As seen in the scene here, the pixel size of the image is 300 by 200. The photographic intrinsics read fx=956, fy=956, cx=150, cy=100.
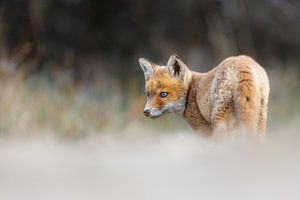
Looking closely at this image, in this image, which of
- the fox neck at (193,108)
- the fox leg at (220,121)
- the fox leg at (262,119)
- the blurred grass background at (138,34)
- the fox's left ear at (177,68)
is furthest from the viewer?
the blurred grass background at (138,34)

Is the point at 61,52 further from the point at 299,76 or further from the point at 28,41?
the point at 299,76

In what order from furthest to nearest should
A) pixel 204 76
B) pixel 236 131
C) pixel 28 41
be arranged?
pixel 28 41, pixel 204 76, pixel 236 131

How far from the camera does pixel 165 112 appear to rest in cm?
518

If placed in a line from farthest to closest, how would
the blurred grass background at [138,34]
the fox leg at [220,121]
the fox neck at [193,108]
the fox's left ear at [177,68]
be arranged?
the blurred grass background at [138,34] < the fox's left ear at [177,68] < the fox neck at [193,108] < the fox leg at [220,121]

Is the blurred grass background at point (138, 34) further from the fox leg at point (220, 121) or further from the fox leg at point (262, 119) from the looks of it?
the fox leg at point (220, 121)

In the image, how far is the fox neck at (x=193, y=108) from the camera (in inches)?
193

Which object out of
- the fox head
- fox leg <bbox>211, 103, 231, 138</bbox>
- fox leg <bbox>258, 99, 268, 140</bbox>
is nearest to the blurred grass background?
the fox head

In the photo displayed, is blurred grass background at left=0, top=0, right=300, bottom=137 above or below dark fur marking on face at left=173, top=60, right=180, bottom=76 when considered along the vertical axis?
above

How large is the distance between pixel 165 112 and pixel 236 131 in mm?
842

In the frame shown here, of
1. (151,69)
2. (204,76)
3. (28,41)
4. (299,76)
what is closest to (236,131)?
(204,76)

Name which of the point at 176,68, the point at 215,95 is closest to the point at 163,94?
the point at 176,68

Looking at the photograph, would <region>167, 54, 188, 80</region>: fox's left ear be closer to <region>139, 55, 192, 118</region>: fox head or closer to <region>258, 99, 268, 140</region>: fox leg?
<region>139, 55, 192, 118</region>: fox head

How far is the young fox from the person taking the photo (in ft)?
14.5

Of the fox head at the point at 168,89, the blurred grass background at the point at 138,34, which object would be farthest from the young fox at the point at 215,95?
the blurred grass background at the point at 138,34
